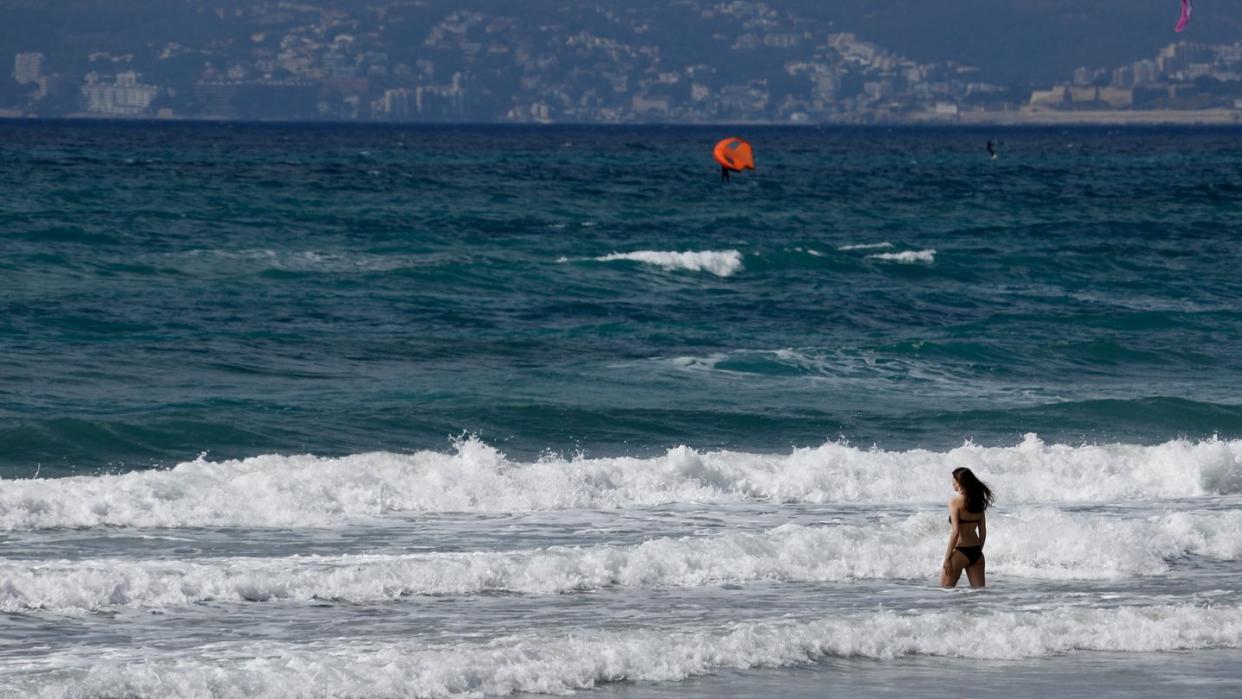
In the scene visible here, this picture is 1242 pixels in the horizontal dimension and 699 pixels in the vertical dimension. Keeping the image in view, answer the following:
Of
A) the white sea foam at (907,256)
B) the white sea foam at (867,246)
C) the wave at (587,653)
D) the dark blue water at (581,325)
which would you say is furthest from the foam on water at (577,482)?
the white sea foam at (867,246)

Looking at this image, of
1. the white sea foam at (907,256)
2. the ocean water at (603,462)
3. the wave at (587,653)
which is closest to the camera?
the wave at (587,653)

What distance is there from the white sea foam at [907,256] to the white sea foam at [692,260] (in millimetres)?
3360

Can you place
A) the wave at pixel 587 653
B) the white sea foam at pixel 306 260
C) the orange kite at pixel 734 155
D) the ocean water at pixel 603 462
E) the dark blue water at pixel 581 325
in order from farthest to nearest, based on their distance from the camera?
the orange kite at pixel 734 155, the white sea foam at pixel 306 260, the dark blue water at pixel 581 325, the ocean water at pixel 603 462, the wave at pixel 587 653

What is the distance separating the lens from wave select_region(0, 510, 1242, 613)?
12711mm

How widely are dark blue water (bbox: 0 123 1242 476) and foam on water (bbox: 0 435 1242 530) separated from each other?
77.8 inches

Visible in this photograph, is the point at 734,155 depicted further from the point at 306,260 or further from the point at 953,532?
the point at 953,532

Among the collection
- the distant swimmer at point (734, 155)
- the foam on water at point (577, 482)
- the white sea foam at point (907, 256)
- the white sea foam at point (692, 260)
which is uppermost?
the distant swimmer at point (734, 155)

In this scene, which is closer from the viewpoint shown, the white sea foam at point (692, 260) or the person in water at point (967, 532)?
the person in water at point (967, 532)

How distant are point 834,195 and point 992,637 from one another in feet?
192

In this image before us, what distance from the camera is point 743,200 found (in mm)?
64625

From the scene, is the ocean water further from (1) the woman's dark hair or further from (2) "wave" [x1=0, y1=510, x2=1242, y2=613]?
(1) the woman's dark hair

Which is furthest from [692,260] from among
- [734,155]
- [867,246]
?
[734,155]

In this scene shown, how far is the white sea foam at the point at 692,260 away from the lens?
3800 centimetres

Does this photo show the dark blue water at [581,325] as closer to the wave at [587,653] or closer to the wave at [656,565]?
the wave at [656,565]
